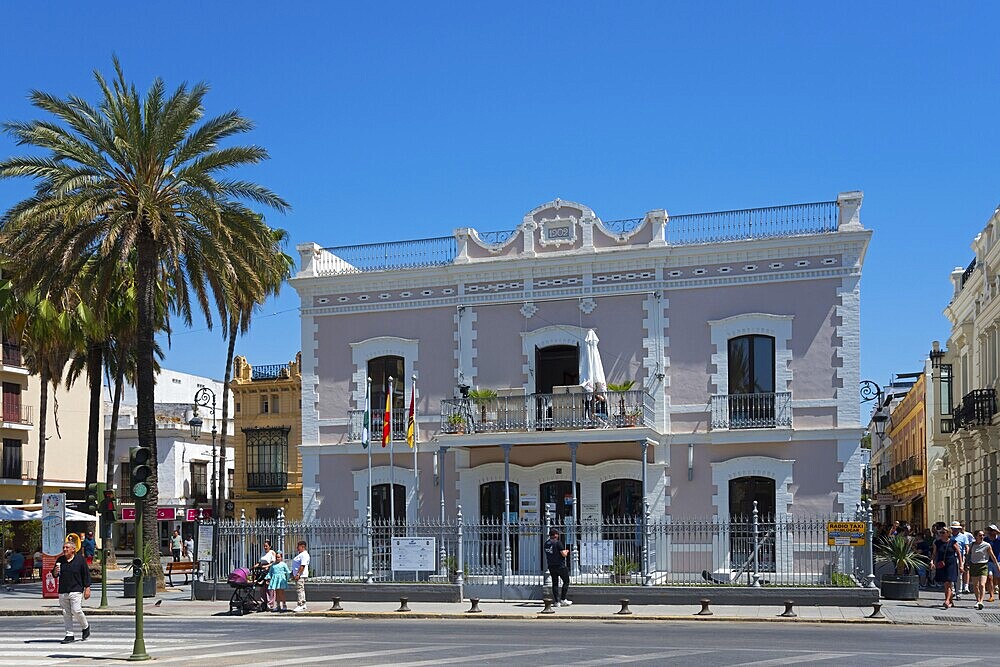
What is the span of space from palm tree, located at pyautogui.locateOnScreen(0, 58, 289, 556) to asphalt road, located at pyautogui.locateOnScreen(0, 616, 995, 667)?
29.2ft

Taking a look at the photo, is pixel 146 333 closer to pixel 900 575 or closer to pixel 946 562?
pixel 900 575

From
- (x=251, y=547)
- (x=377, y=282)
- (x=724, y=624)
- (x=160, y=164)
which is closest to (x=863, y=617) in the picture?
(x=724, y=624)

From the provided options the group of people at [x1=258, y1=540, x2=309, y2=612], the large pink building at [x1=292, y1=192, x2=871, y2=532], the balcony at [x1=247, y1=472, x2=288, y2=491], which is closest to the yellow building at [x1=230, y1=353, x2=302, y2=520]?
the balcony at [x1=247, y1=472, x2=288, y2=491]

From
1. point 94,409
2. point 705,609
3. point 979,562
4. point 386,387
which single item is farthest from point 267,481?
point 979,562

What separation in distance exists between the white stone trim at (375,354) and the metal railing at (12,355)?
27811mm

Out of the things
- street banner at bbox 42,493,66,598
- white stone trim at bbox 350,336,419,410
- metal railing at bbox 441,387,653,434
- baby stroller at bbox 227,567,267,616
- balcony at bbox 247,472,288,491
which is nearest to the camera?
baby stroller at bbox 227,567,267,616

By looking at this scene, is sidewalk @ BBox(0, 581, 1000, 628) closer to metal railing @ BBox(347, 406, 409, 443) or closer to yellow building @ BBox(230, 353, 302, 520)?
metal railing @ BBox(347, 406, 409, 443)

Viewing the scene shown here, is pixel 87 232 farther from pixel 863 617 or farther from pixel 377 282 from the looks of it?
pixel 863 617

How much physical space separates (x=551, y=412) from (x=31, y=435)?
3465 cm

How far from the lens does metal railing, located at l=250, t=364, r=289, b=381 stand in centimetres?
6162

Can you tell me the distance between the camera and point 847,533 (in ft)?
79.5

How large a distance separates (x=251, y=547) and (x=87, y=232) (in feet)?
27.3

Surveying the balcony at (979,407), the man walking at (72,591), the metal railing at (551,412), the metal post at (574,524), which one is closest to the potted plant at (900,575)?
the metal railing at (551,412)

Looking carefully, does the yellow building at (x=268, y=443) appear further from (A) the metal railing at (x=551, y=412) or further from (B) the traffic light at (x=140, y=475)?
(B) the traffic light at (x=140, y=475)
